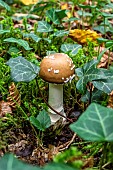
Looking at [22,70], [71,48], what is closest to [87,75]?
[22,70]

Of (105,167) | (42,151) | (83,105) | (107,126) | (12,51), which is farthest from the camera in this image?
(12,51)

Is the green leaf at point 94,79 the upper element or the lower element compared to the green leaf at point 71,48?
lower

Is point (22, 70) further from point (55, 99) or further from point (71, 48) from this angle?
point (71, 48)

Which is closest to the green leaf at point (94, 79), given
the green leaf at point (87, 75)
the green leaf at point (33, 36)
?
the green leaf at point (87, 75)

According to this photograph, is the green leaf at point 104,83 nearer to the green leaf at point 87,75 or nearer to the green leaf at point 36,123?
the green leaf at point 87,75

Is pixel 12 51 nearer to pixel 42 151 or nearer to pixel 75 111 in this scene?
pixel 75 111

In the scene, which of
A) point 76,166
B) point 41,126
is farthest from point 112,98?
point 76,166

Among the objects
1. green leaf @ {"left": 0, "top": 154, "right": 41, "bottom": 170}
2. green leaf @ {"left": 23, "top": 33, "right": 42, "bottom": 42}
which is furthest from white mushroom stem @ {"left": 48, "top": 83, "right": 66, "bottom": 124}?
green leaf @ {"left": 0, "top": 154, "right": 41, "bottom": 170}
